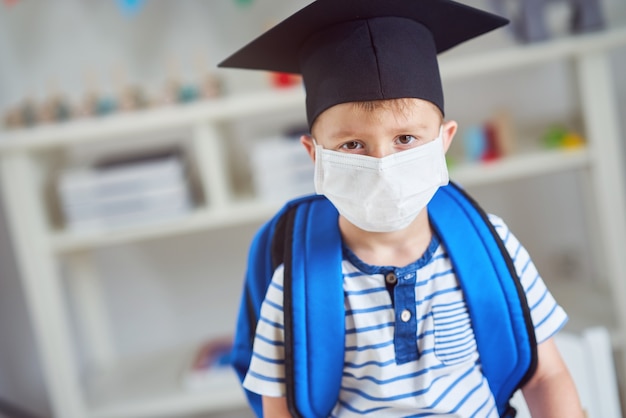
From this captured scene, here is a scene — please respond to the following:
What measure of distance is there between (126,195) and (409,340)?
107 cm

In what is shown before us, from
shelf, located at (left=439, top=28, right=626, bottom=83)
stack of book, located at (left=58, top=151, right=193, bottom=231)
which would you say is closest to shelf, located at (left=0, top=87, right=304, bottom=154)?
stack of book, located at (left=58, top=151, right=193, bottom=231)

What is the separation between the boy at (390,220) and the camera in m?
0.73

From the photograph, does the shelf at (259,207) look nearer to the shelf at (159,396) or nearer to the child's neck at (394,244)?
the shelf at (159,396)

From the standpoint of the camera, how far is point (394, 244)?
0.83 metres

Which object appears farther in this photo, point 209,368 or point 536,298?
point 209,368

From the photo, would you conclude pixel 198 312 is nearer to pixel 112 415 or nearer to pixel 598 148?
pixel 112 415

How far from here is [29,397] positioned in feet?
7.20

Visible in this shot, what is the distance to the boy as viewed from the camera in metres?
0.73

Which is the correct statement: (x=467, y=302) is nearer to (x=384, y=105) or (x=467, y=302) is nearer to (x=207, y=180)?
(x=384, y=105)

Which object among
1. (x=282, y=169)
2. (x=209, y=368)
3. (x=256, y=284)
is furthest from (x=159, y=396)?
(x=256, y=284)

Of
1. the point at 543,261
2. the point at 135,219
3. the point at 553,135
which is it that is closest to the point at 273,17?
the point at 135,219

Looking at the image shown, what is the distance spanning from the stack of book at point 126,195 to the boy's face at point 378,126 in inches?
38.9

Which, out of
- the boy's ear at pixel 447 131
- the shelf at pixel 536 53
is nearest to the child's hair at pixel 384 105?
the boy's ear at pixel 447 131

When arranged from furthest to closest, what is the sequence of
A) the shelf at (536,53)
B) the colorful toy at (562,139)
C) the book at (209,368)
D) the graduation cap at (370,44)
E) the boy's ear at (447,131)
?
1. the book at (209,368)
2. the colorful toy at (562,139)
3. the shelf at (536,53)
4. the boy's ear at (447,131)
5. the graduation cap at (370,44)
